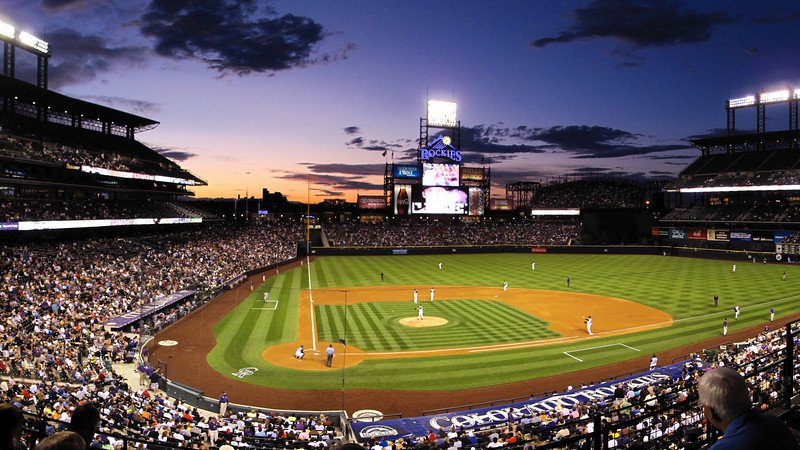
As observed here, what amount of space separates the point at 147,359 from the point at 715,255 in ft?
248

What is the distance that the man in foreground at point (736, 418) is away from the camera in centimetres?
276

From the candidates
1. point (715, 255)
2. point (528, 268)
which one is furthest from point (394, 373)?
point (715, 255)

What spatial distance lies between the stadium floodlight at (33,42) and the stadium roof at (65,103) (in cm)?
594

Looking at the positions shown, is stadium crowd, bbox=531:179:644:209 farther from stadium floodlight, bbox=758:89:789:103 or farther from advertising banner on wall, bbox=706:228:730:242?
stadium floodlight, bbox=758:89:789:103

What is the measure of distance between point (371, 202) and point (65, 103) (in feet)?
164

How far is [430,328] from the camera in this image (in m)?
33.3

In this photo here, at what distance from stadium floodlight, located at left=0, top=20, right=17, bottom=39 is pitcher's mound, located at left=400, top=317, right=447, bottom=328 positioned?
4620cm

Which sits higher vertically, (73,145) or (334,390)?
(73,145)

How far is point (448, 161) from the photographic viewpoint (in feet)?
266

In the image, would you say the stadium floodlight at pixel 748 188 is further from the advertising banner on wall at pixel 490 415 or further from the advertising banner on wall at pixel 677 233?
the advertising banner on wall at pixel 490 415

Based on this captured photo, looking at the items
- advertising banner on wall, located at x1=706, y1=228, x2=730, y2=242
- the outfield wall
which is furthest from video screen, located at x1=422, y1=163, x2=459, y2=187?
advertising banner on wall, located at x1=706, y1=228, x2=730, y2=242

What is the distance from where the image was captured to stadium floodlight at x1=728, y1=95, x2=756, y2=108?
80500 millimetres

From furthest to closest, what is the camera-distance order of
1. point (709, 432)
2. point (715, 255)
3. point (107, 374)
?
point (715, 255) < point (107, 374) < point (709, 432)

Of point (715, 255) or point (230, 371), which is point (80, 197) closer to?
point (230, 371)
